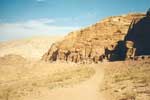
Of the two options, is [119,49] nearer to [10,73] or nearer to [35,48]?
[10,73]

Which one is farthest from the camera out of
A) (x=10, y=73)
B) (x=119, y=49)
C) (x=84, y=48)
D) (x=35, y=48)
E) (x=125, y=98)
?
(x=35, y=48)

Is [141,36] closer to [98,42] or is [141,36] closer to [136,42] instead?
[136,42]

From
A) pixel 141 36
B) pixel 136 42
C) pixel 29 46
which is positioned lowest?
pixel 136 42

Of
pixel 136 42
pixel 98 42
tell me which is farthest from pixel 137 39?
pixel 98 42

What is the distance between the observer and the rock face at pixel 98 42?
60900 mm

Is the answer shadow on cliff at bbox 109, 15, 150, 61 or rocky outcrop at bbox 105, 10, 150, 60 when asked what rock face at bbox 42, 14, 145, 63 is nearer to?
shadow on cliff at bbox 109, 15, 150, 61

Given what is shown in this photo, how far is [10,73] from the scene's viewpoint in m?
43.5

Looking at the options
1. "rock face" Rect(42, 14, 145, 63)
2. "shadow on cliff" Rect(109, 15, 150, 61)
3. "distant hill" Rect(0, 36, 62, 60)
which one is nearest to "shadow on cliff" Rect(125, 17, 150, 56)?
"shadow on cliff" Rect(109, 15, 150, 61)

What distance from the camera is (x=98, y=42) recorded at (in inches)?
2499

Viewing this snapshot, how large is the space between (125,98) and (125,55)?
3734cm

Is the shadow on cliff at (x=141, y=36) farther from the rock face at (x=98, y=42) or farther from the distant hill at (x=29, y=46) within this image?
the distant hill at (x=29, y=46)

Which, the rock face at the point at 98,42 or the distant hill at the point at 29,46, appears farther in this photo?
the distant hill at the point at 29,46

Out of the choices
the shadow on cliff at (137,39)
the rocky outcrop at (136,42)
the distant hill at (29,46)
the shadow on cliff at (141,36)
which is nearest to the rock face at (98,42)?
the shadow on cliff at (137,39)

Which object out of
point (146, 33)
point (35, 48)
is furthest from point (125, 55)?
point (35, 48)
